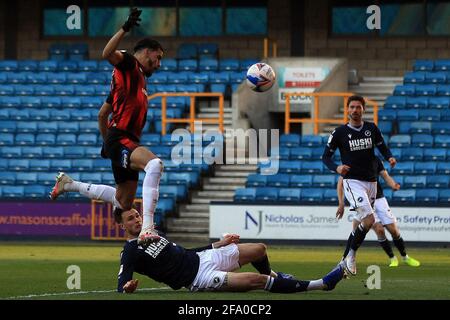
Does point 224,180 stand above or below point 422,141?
below

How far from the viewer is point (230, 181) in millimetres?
30078

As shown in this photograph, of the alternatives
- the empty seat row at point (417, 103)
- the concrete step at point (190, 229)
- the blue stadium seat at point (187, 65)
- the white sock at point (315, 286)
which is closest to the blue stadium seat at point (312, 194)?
the concrete step at point (190, 229)

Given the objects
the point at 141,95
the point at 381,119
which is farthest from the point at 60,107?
the point at 141,95

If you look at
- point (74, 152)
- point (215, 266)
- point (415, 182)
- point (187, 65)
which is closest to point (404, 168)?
point (415, 182)

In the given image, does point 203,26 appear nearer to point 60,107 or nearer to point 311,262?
point 60,107

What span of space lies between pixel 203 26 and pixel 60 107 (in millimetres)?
5629

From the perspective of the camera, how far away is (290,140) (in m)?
29.9

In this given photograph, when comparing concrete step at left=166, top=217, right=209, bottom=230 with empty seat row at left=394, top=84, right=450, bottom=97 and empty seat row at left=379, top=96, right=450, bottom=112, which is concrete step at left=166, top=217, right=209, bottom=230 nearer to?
empty seat row at left=379, top=96, right=450, bottom=112

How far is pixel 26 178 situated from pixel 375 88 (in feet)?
32.0

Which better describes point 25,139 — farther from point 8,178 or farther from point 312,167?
point 312,167

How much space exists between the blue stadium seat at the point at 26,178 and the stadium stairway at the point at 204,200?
383 centimetres

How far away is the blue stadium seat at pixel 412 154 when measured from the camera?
94.6 feet

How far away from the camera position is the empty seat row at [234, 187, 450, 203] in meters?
27.0

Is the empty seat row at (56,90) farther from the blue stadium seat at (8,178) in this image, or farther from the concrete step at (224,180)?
the concrete step at (224,180)
